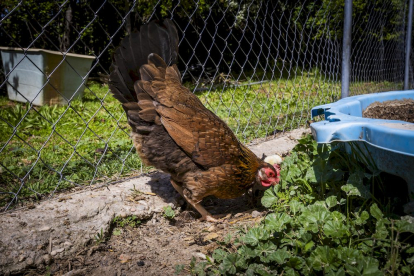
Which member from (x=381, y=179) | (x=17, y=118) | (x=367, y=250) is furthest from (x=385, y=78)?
(x=17, y=118)

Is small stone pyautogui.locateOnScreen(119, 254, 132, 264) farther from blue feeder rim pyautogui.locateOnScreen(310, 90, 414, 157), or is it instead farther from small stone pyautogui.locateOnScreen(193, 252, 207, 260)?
blue feeder rim pyautogui.locateOnScreen(310, 90, 414, 157)

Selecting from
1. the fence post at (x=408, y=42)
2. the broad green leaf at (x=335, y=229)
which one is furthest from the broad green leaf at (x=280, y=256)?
the fence post at (x=408, y=42)

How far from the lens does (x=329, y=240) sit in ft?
5.38

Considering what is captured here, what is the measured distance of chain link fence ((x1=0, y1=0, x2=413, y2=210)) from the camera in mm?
2584

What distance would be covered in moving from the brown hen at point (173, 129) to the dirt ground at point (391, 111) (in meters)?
0.85

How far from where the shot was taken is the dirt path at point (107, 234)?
6.00 feet

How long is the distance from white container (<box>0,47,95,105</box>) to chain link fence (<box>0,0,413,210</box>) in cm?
2

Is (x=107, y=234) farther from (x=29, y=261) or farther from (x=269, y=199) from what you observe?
(x=269, y=199)

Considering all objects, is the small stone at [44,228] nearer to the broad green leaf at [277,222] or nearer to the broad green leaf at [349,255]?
the broad green leaf at [277,222]

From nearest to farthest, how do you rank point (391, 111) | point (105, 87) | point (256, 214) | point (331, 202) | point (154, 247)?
point (331, 202) → point (154, 247) → point (256, 214) → point (391, 111) → point (105, 87)

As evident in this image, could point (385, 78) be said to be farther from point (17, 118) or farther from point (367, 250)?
point (17, 118)

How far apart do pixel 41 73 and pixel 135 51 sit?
3.68 metres

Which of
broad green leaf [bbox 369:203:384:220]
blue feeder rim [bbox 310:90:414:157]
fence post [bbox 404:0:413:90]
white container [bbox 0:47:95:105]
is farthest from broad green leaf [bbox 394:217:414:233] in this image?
fence post [bbox 404:0:413:90]

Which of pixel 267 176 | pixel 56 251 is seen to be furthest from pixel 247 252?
pixel 56 251
